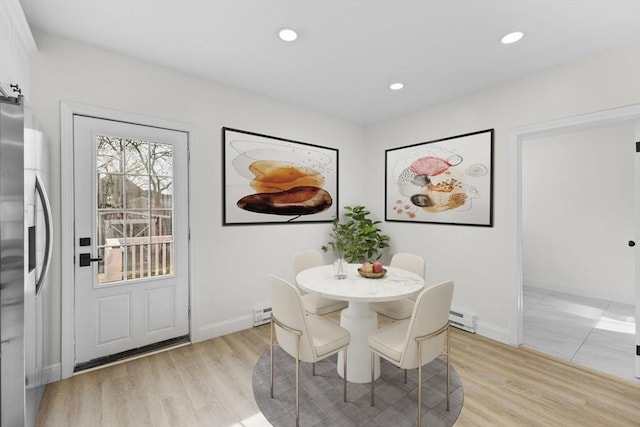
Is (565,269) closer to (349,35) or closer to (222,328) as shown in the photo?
(349,35)

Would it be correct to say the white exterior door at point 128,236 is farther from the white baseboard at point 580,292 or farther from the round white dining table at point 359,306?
the white baseboard at point 580,292

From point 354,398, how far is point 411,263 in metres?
1.31

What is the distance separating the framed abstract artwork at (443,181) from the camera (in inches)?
122

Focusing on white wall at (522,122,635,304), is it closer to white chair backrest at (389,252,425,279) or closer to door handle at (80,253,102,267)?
white chair backrest at (389,252,425,279)

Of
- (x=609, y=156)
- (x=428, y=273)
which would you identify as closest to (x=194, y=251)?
(x=428, y=273)

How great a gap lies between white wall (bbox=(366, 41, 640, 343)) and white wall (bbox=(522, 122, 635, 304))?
1861 mm

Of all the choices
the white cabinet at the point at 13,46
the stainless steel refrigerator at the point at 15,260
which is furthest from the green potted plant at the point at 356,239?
the white cabinet at the point at 13,46

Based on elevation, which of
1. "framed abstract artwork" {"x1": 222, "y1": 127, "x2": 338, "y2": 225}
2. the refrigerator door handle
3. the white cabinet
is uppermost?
the white cabinet

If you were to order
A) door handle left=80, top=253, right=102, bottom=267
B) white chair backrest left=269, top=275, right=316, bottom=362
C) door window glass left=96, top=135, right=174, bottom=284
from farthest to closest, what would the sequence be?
door window glass left=96, top=135, right=174, bottom=284 → door handle left=80, top=253, right=102, bottom=267 → white chair backrest left=269, top=275, right=316, bottom=362

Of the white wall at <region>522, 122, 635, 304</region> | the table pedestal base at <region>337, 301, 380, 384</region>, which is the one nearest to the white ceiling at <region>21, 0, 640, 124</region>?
the table pedestal base at <region>337, 301, 380, 384</region>

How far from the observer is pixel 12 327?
1.27 m

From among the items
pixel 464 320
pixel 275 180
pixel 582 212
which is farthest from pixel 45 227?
pixel 582 212

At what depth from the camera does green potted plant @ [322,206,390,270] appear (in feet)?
12.7

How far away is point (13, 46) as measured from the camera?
176 cm
